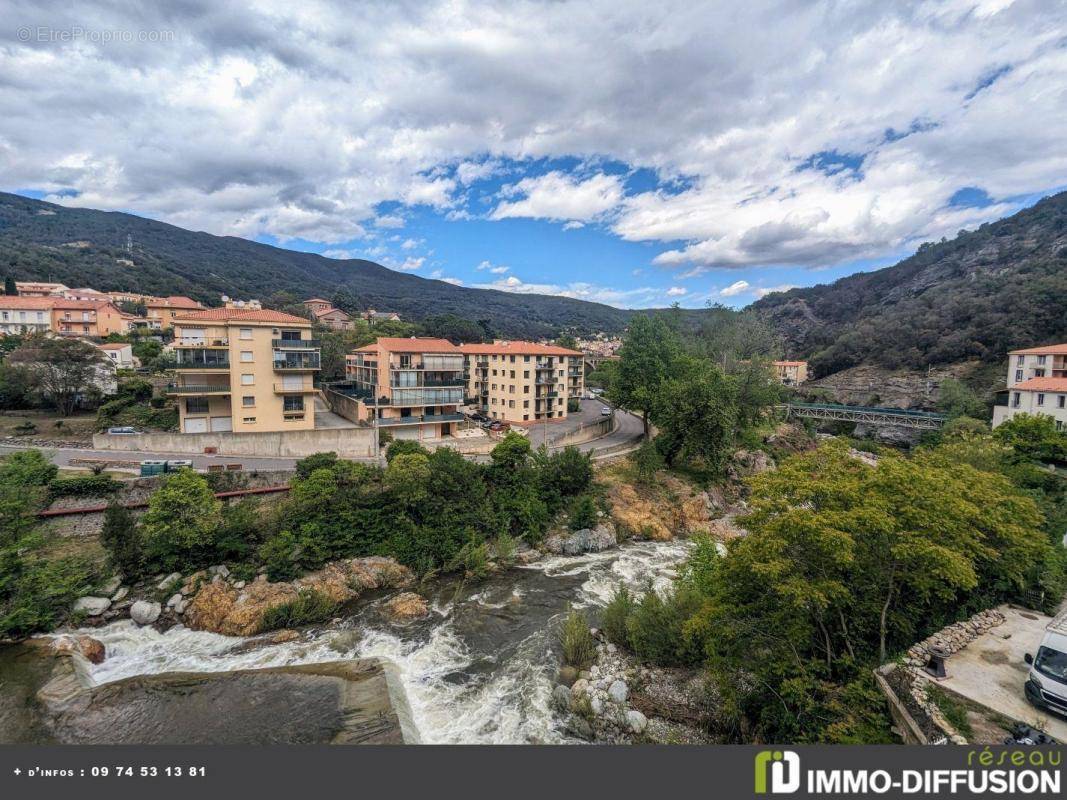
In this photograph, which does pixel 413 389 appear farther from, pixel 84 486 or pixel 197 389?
pixel 84 486

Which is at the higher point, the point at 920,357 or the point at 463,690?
the point at 920,357

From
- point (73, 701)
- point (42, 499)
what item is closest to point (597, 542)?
point (73, 701)

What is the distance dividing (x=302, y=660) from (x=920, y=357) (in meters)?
89.4

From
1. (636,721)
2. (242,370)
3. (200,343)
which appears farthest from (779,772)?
(200,343)

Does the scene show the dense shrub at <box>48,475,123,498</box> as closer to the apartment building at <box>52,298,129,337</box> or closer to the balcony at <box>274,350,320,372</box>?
the balcony at <box>274,350,320,372</box>

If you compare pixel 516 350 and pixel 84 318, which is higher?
pixel 84 318

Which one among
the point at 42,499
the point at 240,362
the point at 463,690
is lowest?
the point at 463,690

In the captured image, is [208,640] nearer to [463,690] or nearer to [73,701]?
[73,701]

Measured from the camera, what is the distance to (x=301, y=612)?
17812 mm

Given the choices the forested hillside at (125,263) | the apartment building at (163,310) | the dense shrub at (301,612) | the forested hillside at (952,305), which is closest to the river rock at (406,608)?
the dense shrub at (301,612)

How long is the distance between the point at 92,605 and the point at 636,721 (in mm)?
21279

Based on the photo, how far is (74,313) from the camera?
57531 mm

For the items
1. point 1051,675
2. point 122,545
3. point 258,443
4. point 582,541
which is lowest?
point 582,541

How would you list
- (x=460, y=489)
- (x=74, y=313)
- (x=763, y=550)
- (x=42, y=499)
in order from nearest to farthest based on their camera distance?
(x=763, y=550) → (x=42, y=499) → (x=460, y=489) → (x=74, y=313)
